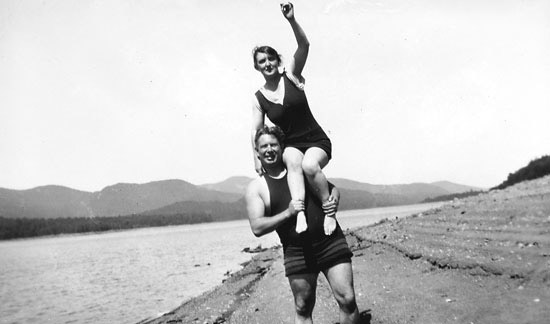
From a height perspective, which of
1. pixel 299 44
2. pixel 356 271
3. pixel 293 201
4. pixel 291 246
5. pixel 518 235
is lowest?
pixel 356 271

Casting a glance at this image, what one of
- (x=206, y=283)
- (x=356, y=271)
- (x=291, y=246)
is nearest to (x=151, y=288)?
(x=206, y=283)

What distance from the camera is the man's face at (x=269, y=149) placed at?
4.10 m

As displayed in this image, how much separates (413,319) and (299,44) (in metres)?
4.43

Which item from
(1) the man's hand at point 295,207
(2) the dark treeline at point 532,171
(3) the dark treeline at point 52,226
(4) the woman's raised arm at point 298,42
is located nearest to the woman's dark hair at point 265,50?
(4) the woman's raised arm at point 298,42

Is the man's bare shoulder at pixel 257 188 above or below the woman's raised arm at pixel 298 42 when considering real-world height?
below

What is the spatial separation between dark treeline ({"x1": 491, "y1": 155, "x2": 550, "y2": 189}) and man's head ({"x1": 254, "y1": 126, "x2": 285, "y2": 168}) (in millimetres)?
61809

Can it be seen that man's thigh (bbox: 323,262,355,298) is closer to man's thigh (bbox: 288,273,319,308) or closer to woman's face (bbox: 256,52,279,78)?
man's thigh (bbox: 288,273,319,308)

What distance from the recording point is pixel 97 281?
34.2 metres

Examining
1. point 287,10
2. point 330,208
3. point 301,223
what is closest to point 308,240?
point 301,223

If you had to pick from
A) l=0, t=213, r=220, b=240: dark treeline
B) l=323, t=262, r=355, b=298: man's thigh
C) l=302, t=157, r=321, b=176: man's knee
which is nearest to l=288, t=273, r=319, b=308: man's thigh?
l=323, t=262, r=355, b=298: man's thigh

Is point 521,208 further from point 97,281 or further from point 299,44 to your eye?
point 97,281

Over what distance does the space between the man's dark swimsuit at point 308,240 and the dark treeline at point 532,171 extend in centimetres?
6163

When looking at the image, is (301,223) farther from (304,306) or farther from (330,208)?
(304,306)

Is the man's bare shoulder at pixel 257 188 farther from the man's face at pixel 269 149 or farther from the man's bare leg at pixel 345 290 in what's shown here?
the man's bare leg at pixel 345 290
